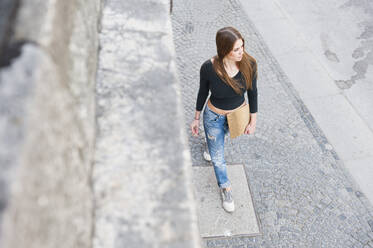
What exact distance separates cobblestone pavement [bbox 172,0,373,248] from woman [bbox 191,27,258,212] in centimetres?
76

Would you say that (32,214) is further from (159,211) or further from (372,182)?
(372,182)

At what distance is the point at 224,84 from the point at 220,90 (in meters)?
0.08

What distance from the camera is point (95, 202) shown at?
1229 mm

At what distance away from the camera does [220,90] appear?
291 centimetres

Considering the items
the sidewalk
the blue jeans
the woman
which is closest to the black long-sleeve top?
the woman

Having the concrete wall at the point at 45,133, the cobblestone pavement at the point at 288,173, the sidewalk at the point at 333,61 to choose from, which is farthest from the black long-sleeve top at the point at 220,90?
the sidewalk at the point at 333,61

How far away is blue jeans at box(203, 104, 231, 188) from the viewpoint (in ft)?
10.3

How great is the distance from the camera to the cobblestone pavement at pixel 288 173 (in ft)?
11.1

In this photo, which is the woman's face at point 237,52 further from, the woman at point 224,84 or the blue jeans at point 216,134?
the blue jeans at point 216,134

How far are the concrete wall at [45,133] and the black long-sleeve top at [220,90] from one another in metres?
1.69

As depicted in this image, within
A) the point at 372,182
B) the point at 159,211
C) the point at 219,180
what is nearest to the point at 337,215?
the point at 372,182

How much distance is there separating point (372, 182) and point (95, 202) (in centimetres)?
377

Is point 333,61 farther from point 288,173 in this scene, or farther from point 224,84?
point 224,84

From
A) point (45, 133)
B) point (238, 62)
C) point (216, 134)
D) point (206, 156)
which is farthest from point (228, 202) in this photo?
point (45, 133)
